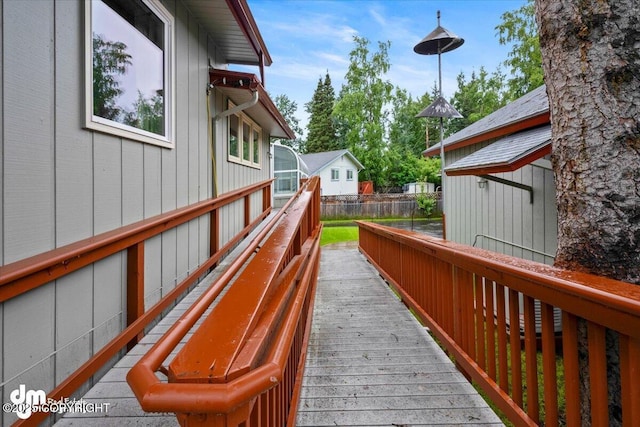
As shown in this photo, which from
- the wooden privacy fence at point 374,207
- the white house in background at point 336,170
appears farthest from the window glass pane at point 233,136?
the white house in background at point 336,170

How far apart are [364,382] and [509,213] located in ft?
16.2

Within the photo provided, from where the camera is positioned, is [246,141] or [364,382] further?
[246,141]

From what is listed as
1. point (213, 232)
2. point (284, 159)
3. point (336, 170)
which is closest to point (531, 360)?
point (213, 232)

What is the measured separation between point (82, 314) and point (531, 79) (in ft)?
73.6

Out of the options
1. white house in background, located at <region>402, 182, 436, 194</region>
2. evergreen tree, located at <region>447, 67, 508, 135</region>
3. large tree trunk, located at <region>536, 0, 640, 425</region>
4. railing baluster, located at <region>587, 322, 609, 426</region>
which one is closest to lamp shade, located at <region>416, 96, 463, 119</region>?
large tree trunk, located at <region>536, 0, 640, 425</region>

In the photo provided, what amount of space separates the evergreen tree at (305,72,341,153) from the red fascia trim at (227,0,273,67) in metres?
35.0

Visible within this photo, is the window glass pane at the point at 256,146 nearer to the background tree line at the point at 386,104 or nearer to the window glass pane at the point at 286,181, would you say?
the window glass pane at the point at 286,181

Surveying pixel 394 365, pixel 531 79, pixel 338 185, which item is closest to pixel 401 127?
pixel 338 185

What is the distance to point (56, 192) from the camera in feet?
6.14

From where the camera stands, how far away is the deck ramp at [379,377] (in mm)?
2004

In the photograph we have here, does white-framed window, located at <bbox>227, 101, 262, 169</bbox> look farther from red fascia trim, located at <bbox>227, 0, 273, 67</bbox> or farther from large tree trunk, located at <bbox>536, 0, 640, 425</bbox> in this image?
large tree trunk, located at <bbox>536, 0, 640, 425</bbox>

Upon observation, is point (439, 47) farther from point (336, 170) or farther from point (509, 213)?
point (336, 170)

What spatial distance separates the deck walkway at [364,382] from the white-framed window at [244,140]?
8.73 feet

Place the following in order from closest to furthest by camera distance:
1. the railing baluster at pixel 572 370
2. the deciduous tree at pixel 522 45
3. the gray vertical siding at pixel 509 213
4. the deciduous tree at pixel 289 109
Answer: the railing baluster at pixel 572 370 < the gray vertical siding at pixel 509 213 < the deciduous tree at pixel 522 45 < the deciduous tree at pixel 289 109
